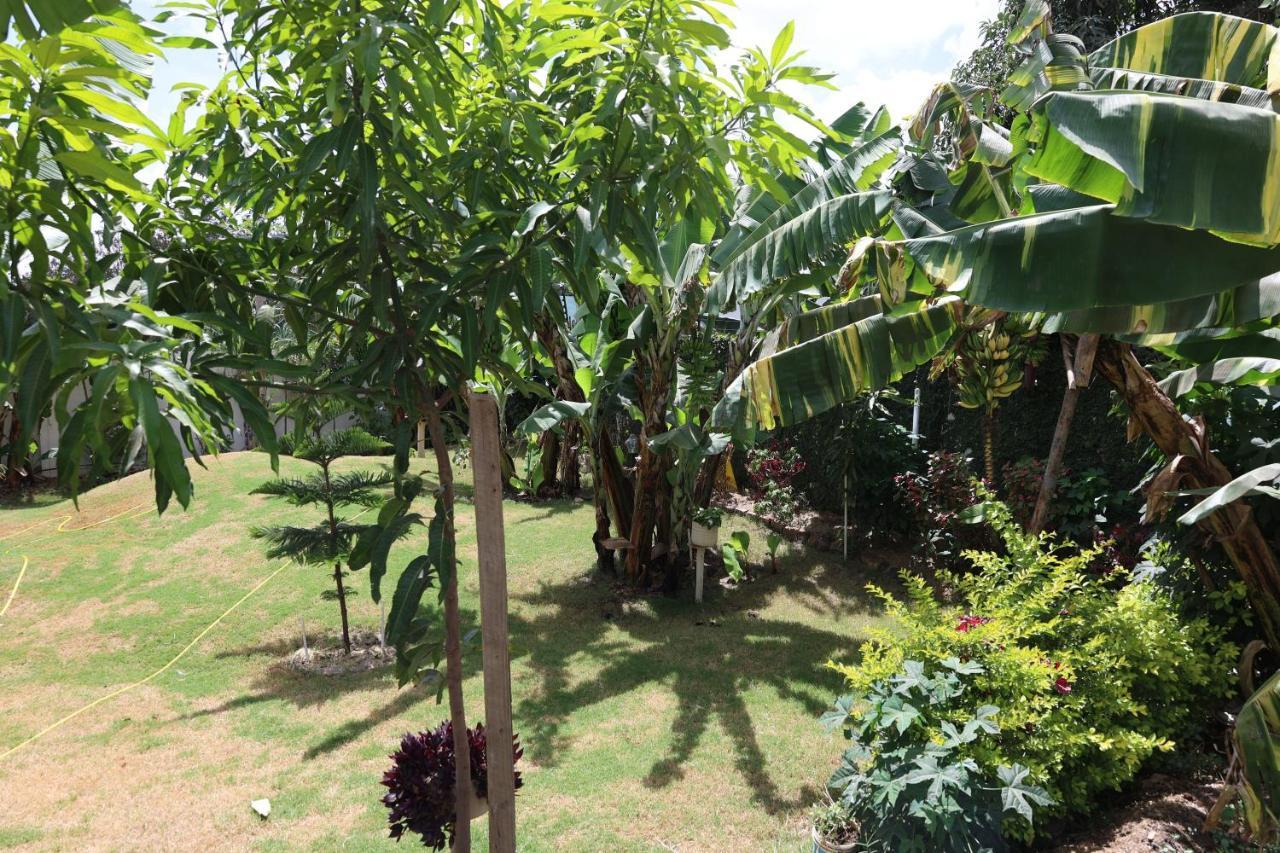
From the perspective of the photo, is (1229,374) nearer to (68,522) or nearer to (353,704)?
(353,704)

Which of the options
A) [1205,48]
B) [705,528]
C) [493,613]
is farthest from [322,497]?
[1205,48]

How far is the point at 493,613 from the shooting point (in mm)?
2119

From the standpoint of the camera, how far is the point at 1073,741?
3502 millimetres

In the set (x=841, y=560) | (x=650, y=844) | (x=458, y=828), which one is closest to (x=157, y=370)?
(x=458, y=828)

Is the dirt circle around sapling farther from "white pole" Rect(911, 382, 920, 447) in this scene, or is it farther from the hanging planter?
"white pole" Rect(911, 382, 920, 447)

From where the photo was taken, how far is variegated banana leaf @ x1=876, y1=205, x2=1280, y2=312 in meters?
2.63

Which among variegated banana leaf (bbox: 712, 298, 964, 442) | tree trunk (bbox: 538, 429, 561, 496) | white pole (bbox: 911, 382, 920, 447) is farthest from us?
tree trunk (bbox: 538, 429, 561, 496)

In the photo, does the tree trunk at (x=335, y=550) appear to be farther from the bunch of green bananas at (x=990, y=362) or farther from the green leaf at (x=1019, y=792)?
the bunch of green bananas at (x=990, y=362)

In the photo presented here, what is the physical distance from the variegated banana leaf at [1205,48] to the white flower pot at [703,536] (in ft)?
16.6

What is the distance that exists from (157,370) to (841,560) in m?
8.94

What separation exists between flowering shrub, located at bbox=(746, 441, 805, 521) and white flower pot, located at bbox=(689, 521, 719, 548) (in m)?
2.83

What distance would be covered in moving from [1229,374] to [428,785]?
440cm

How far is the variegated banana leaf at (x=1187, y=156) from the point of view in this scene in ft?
7.30

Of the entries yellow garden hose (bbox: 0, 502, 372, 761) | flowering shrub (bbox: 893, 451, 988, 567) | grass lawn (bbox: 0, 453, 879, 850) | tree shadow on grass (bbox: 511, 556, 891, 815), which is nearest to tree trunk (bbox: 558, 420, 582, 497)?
grass lawn (bbox: 0, 453, 879, 850)
